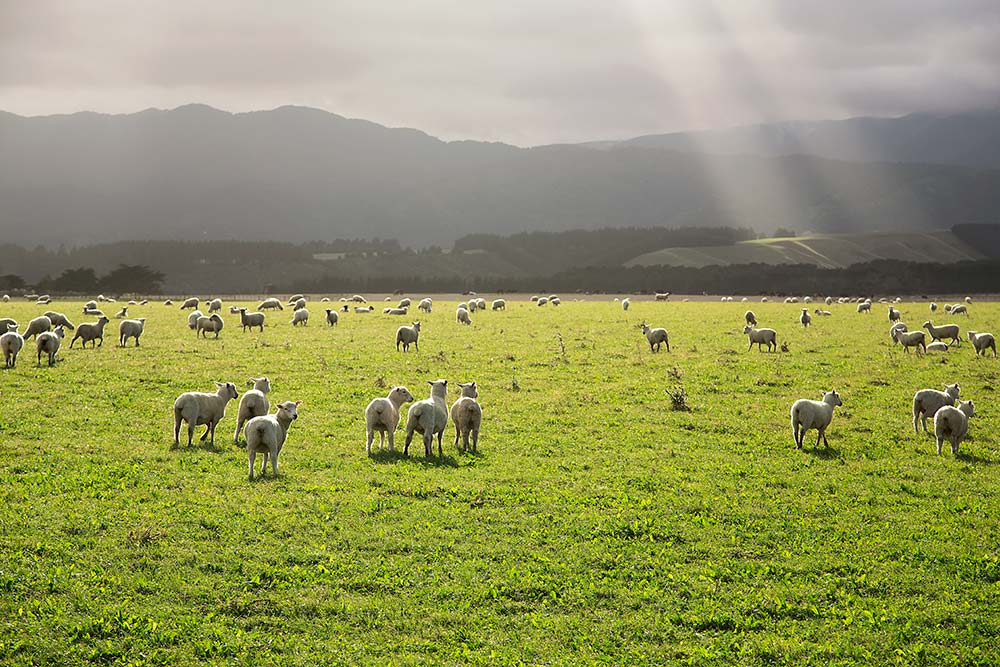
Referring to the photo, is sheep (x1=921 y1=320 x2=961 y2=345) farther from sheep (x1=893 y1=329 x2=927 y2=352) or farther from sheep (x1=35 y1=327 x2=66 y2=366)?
sheep (x1=35 y1=327 x2=66 y2=366)

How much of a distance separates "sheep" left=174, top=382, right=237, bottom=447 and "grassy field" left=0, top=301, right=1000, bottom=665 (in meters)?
0.59

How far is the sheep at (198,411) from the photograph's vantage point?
17516 mm

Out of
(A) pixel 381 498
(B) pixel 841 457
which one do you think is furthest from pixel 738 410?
(A) pixel 381 498

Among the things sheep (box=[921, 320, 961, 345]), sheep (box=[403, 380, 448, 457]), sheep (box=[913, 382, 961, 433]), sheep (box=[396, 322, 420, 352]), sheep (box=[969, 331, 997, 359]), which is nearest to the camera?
sheep (box=[403, 380, 448, 457])

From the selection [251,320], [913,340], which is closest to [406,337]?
[251,320]

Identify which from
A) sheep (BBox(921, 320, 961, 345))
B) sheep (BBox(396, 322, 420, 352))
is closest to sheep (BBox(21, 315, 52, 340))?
sheep (BBox(396, 322, 420, 352))

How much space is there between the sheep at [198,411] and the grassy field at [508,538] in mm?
592

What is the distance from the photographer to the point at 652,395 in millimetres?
25234

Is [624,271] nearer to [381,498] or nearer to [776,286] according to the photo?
[776,286]

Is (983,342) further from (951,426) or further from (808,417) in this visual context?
(808,417)

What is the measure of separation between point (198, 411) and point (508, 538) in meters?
8.81

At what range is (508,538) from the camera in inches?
500

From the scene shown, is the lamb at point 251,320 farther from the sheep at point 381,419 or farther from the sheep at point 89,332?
the sheep at point 381,419

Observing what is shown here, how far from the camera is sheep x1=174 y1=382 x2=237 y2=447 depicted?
57.5ft
